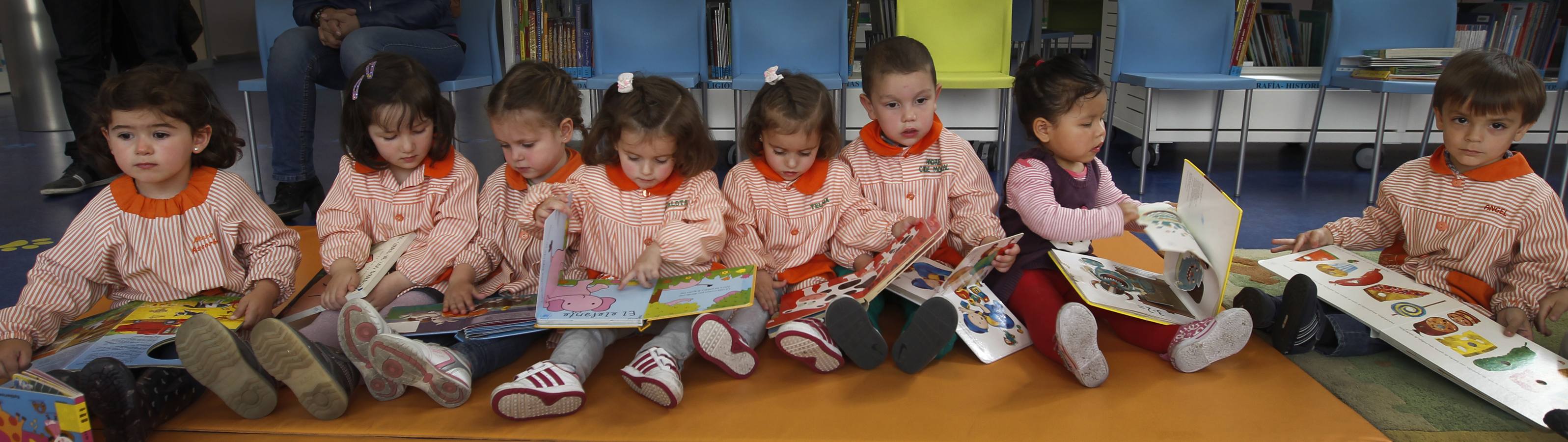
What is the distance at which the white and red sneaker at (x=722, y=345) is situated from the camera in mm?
1614

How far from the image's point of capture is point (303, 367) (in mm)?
1464

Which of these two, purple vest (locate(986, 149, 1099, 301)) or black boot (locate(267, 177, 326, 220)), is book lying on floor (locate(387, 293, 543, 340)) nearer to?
purple vest (locate(986, 149, 1099, 301))

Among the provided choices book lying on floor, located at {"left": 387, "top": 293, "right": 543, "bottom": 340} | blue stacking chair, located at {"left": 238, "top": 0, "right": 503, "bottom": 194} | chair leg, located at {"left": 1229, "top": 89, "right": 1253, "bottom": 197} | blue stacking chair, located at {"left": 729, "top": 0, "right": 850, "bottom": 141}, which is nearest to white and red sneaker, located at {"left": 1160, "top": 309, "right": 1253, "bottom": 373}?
book lying on floor, located at {"left": 387, "top": 293, "right": 543, "bottom": 340}

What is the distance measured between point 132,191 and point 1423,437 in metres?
2.34

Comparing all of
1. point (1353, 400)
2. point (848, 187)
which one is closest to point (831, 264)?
point (848, 187)

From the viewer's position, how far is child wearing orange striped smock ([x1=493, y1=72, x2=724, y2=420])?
180 cm

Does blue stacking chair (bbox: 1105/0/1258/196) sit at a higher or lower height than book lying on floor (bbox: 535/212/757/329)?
higher

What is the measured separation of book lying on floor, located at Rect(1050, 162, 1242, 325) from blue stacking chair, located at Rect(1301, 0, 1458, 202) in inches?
80.1

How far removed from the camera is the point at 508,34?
400 cm

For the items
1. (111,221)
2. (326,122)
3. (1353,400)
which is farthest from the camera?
(326,122)

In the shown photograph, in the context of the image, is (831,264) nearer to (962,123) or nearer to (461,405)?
(461,405)

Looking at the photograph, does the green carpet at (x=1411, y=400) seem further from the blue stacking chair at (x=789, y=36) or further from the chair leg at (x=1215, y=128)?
the blue stacking chair at (x=789, y=36)

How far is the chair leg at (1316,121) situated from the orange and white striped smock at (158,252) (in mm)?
3567

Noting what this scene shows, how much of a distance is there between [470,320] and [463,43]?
1.82 m
